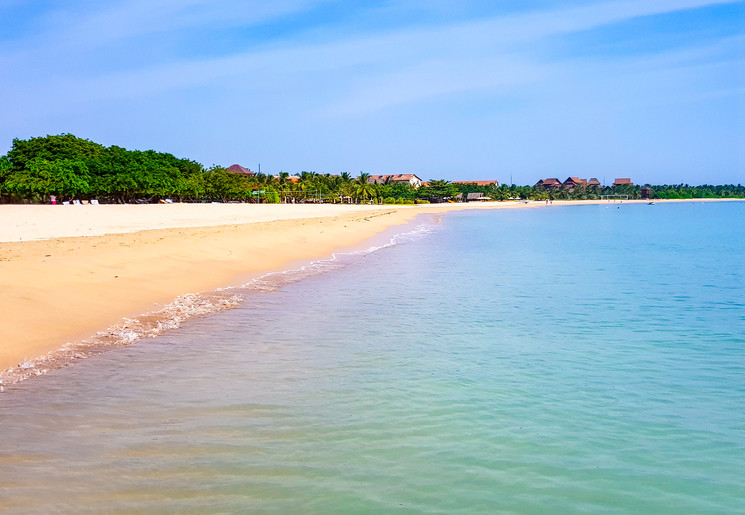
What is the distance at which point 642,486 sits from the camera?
211 inches

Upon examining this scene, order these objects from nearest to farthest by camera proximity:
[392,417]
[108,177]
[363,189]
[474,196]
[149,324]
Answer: [392,417], [149,324], [108,177], [363,189], [474,196]

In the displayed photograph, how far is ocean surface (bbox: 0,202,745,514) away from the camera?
16.8 ft

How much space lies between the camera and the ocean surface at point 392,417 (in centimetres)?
511

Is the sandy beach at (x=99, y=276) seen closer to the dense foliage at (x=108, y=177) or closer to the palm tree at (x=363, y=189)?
the dense foliage at (x=108, y=177)

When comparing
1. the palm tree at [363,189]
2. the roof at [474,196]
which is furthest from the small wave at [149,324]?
the roof at [474,196]

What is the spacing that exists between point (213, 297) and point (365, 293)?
373cm

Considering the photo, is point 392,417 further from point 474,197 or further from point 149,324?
point 474,197

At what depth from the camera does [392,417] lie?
6.91 meters

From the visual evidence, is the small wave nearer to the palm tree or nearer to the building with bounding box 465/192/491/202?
the palm tree

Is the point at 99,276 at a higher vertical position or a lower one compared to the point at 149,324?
higher

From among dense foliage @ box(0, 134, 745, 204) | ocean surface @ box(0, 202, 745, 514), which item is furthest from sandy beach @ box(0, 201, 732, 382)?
dense foliage @ box(0, 134, 745, 204)

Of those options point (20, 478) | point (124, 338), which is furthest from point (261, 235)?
point (20, 478)

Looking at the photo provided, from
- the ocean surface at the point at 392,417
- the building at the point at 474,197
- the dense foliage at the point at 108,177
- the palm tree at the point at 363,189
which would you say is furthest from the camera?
the building at the point at 474,197

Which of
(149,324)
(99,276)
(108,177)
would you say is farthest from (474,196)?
(149,324)
